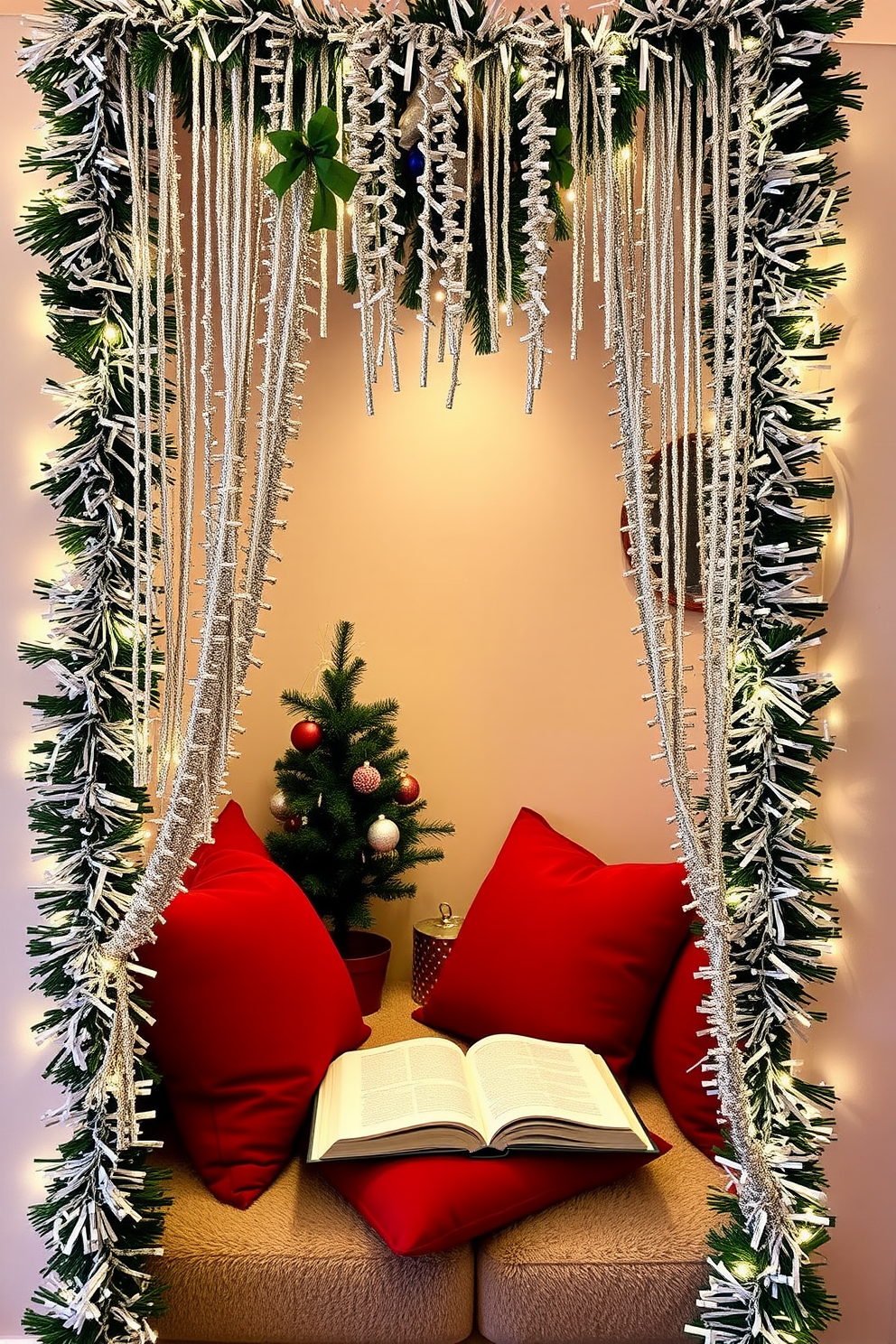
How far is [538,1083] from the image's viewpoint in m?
1.70

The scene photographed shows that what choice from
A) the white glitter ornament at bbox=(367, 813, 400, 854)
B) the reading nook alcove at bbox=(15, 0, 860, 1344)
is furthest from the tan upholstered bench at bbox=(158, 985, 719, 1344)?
the white glitter ornament at bbox=(367, 813, 400, 854)

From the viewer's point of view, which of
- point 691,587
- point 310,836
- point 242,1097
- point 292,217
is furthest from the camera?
point 691,587

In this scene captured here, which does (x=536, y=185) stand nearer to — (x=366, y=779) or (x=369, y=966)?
(x=366, y=779)

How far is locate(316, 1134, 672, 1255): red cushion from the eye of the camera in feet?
4.82

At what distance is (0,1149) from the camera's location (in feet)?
5.03

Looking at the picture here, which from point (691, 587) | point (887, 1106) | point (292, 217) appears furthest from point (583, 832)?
point (292, 217)

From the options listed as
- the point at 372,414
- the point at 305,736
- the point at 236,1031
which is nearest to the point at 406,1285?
the point at 236,1031

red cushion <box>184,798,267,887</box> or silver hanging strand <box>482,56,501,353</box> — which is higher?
silver hanging strand <box>482,56,501,353</box>

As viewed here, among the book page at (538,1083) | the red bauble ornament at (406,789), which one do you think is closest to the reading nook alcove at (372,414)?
the book page at (538,1083)

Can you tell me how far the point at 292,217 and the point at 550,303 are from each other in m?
1.11

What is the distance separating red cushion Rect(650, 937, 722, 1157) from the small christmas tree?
58 cm

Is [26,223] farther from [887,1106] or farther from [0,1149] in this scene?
[887,1106]

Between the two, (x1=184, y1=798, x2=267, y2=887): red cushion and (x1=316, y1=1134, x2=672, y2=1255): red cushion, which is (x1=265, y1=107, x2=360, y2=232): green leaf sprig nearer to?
(x1=184, y1=798, x2=267, y2=887): red cushion

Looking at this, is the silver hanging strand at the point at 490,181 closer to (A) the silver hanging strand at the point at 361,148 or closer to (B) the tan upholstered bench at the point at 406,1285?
(A) the silver hanging strand at the point at 361,148
